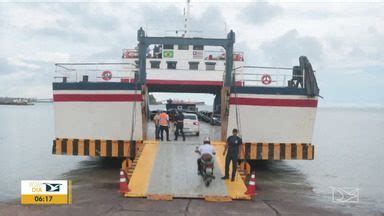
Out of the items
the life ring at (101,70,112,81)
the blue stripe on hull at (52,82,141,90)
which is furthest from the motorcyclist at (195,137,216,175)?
the life ring at (101,70,112,81)

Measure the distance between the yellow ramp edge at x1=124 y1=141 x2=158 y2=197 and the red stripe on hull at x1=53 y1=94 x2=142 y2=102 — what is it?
1788 mm

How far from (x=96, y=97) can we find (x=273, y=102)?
669 centimetres

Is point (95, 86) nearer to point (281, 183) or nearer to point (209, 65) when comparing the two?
point (281, 183)

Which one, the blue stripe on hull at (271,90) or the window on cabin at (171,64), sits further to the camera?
the window on cabin at (171,64)

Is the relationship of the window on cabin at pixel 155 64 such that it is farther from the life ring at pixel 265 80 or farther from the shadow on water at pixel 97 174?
the life ring at pixel 265 80

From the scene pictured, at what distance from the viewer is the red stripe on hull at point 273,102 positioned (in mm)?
17562

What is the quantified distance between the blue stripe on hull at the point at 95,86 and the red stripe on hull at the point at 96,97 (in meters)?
0.27

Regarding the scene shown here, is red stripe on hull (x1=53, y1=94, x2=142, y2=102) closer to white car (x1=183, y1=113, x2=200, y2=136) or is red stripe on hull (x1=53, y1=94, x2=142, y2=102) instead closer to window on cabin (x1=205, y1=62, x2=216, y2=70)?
→ white car (x1=183, y1=113, x2=200, y2=136)

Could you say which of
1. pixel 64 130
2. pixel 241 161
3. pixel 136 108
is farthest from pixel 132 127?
pixel 241 161

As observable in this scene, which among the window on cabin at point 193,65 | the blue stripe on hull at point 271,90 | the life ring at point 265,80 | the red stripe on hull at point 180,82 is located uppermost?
the window on cabin at point 193,65

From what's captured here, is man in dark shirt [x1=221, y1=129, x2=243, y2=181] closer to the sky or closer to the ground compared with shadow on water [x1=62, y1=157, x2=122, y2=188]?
closer to the sky

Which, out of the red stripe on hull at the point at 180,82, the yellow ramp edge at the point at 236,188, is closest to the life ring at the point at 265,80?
the yellow ramp edge at the point at 236,188

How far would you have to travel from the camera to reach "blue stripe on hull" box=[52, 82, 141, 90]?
57.1ft

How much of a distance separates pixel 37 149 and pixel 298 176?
21.9 metres
